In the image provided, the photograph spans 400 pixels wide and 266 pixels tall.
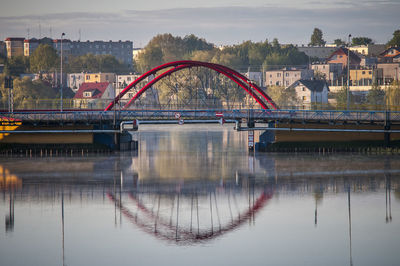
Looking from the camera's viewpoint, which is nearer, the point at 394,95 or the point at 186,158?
the point at 186,158

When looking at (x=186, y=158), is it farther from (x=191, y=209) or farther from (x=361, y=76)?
(x=361, y=76)

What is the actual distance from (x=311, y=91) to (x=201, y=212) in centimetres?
11789

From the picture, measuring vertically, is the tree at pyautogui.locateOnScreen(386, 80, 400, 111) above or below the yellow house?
below

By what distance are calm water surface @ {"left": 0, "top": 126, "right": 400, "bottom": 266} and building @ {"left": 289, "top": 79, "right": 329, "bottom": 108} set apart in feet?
284

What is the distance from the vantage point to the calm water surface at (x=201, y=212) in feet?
122

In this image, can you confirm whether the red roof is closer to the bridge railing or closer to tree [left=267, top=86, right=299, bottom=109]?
tree [left=267, top=86, right=299, bottom=109]

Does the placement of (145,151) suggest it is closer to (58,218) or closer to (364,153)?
(364,153)

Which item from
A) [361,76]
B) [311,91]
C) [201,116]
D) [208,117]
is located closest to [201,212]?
[201,116]

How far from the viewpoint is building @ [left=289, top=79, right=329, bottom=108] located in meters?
158

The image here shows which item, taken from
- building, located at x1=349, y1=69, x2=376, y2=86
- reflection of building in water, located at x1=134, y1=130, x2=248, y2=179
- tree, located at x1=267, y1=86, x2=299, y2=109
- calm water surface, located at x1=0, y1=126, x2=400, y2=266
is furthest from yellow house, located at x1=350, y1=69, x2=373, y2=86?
calm water surface, located at x1=0, y1=126, x2=400, y2=266

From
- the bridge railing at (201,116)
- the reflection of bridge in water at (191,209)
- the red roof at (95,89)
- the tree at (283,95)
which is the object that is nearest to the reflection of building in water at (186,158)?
the bridge railing at (201,116)

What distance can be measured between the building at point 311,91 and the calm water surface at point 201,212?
86.7 metres

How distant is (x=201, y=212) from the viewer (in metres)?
45.9

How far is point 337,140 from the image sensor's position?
3147 inches
